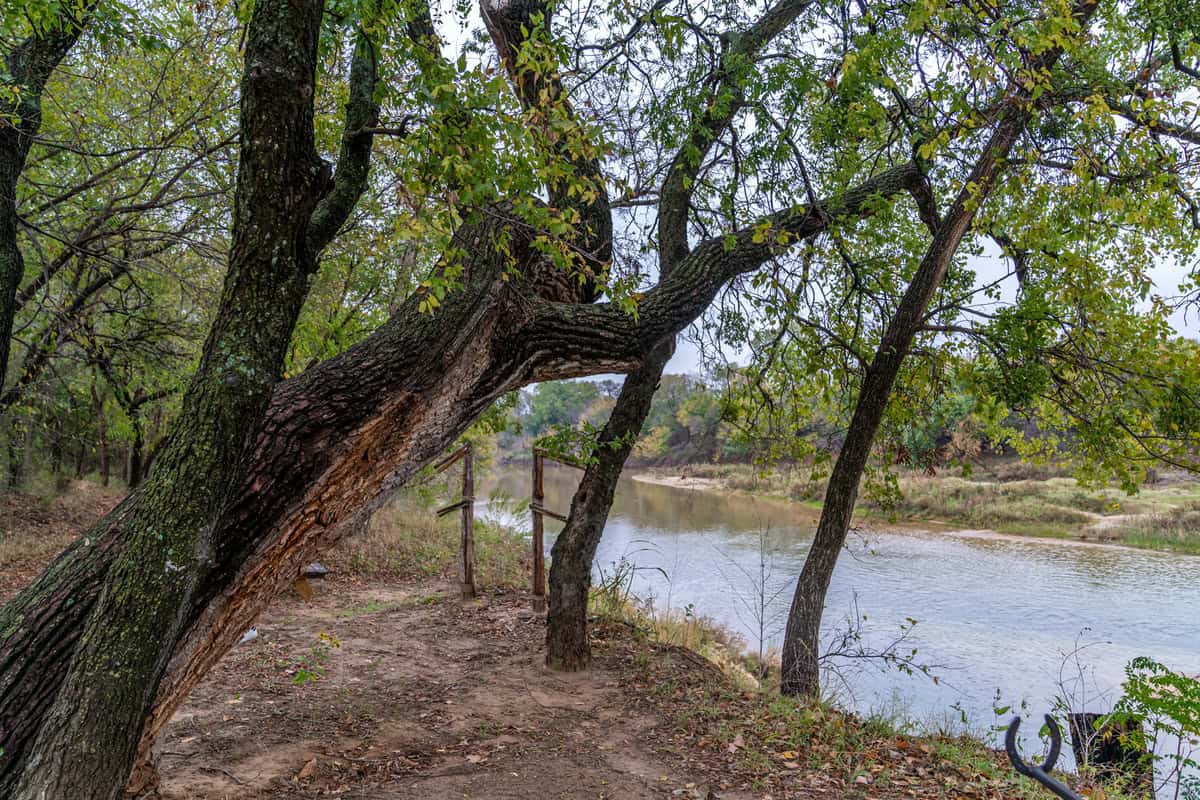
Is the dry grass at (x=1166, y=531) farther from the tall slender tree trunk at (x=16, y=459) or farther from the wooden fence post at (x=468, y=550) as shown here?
the tall slender tree trunk at (x=16, y=459)

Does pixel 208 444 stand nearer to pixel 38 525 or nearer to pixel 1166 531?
pixel 38 525

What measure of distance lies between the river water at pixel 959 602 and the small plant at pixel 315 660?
4.07m

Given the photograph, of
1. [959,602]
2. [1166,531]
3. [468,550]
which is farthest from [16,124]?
[1166,531]

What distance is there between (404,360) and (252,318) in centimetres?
86

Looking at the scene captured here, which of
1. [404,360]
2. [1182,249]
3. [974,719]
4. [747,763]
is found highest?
[1182,249]

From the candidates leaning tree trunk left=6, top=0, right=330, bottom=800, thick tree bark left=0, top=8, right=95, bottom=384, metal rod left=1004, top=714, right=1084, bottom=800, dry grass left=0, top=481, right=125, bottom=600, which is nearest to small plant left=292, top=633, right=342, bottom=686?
thick tree bark left=0, top=8, right=95, bottom=384

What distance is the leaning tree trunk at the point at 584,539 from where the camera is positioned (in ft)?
20.2

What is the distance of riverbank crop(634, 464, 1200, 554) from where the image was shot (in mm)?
18609

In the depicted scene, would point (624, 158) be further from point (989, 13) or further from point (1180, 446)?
point (1180, 446)

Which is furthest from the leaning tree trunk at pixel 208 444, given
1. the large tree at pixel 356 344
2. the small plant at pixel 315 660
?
the small plant at pixel 315 660

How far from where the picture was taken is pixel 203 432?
8.13ft

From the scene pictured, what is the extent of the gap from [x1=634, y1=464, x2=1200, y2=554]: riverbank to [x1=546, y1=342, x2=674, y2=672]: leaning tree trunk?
11985 mm

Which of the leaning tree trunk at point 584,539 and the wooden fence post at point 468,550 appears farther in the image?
the wooden fence post at point 468,550

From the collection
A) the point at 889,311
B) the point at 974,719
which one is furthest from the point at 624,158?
the point at 974,719
